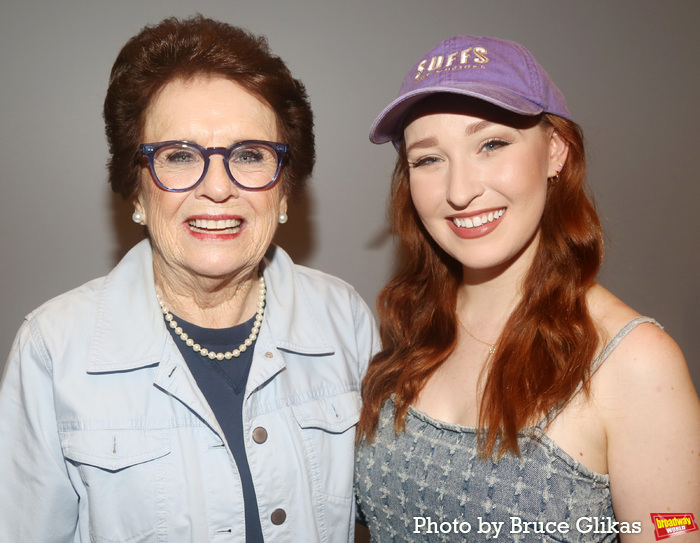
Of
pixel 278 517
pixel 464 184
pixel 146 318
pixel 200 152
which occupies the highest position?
pixel 200 152

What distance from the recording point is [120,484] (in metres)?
1.58

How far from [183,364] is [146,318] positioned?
0.58 feet

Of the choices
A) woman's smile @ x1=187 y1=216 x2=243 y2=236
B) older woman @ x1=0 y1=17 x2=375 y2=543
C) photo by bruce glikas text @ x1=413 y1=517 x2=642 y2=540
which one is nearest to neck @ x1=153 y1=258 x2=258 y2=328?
older woman @ x1=0 y1=17 x2=375 y2=543

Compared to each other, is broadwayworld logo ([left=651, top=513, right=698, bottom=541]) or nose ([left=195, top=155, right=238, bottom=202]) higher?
nose ([left=195, top=155, right=238, bottom=202])

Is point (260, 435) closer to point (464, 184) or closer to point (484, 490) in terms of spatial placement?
point (484, 490)

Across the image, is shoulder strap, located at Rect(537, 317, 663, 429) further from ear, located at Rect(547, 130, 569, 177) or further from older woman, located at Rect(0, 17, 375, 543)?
older woman, located at Rect(0, 17, 375, 543)

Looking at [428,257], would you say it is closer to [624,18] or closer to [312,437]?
[312,437]

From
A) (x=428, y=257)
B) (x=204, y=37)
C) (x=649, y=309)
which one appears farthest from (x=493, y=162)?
(x=649, y=309)

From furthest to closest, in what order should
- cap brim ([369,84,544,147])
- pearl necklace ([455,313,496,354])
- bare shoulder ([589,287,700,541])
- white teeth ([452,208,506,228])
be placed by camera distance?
pearl necklace ([455,313,496,354]) → white teeth ([452,208,506,228]) → cap brim ([369,84,544,147]) → bare shoulder ([589,287,700,541])

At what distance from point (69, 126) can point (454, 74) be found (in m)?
1.39

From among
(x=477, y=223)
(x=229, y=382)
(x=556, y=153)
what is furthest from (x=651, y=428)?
(x=229, y=382)

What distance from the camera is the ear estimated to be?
173 cm

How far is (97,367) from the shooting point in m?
1.61

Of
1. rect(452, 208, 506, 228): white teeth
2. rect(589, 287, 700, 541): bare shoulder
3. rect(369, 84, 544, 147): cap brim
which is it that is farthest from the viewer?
rect(452, 208, 506, 228): white teeth
